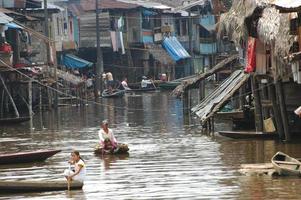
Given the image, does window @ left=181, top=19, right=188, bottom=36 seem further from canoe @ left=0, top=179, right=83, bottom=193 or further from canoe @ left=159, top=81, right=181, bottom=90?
canoe @ left=0, top=179, right=83, bottom=193

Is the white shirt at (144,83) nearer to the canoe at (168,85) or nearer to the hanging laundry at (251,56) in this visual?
the canoe at (168,85)

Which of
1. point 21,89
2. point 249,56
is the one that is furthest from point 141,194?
point 21,89

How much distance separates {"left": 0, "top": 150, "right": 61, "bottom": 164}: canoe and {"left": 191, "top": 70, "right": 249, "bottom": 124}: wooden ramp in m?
8.21

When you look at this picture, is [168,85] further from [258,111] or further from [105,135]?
[105,135]

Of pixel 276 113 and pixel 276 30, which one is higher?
pixel 276 30

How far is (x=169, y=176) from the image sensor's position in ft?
66.8

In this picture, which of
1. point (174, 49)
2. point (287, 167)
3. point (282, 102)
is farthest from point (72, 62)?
point (287, 167)

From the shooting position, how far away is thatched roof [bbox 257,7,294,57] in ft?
77.5

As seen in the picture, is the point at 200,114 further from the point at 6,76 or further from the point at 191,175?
the point at 6,76

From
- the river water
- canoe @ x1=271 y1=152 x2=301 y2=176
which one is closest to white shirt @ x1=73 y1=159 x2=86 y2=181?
the river water

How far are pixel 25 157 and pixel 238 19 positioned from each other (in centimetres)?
851

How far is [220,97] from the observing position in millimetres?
31172

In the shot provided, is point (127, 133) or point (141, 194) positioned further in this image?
point (127, 133)

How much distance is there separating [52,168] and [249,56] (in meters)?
8.63
